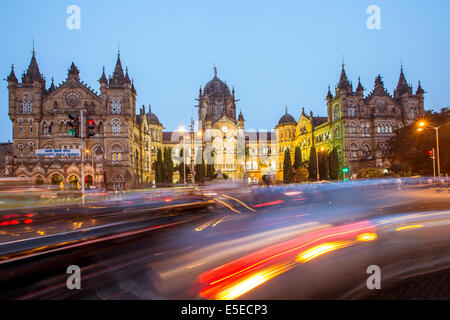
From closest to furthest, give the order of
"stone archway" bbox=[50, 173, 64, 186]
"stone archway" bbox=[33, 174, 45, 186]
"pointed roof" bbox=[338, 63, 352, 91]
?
A: "stone archway" bbox=[33, 174, 45, 186]
"stone archway" bbox=[50, 173, 64, 186]
"pointed roof" bbox=[338, 63, 352, 91]

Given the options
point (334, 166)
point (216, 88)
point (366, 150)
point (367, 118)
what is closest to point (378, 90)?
point (367, 118)

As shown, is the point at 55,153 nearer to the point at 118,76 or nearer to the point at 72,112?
the point at 72,112

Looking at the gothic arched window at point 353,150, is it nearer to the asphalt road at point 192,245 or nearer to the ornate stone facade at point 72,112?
the ornate stone facade at point 72,112

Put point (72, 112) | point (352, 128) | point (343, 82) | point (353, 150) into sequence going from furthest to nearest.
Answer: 1. point (343, 82)
2. point (352, 128)
3. point (353, 150)
4. point (72, 112)

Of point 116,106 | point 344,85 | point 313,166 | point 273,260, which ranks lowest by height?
point 273,260

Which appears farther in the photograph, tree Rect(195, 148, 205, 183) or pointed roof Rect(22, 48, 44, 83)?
tree Rect(195, 148, 205, 183)

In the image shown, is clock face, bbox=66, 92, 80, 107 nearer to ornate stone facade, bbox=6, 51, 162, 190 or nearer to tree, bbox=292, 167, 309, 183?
ornate stone facade, bbox=6, 51, 162, 190

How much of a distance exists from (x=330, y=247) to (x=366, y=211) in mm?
5627

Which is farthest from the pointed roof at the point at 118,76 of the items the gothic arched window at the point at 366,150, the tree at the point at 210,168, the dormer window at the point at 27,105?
the gothic arched window at the point at 366,150

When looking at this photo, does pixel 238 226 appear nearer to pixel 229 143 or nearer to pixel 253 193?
pixel 253 193

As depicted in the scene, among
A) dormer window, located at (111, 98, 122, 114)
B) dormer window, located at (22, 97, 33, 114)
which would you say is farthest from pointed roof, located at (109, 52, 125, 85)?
dormer window, located at (22, 97, 33, 114)

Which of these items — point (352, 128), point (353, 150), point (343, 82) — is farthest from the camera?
point (343, 82)

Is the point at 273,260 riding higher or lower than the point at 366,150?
lower

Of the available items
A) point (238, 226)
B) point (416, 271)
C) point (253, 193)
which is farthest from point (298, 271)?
point (253, 193)
